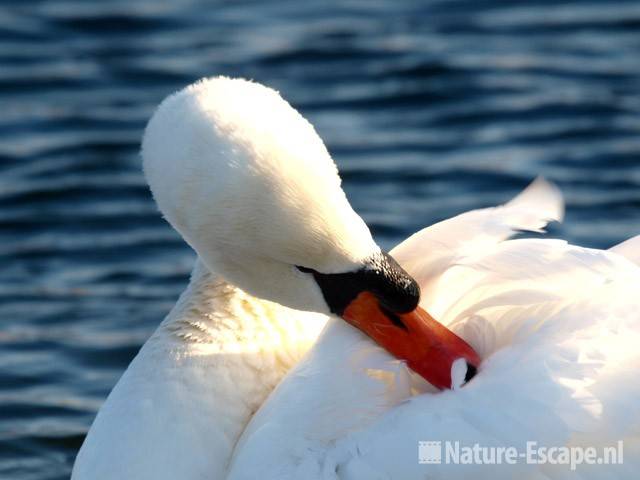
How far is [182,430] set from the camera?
5598 millimetres

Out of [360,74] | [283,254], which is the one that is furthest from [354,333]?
[360,74]

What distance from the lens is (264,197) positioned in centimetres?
508

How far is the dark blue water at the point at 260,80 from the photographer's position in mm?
8359

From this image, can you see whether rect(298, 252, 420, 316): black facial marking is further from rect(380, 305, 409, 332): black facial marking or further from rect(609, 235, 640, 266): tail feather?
rect(609, 235, 640, 266): tail feather

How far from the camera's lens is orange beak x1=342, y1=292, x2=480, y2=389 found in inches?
205

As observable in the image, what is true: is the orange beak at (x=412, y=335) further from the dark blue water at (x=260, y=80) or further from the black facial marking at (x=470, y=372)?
the dark blue water at (x=260, y=80)

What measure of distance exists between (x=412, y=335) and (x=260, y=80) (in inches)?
237

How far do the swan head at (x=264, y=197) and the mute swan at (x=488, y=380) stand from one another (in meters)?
0.24

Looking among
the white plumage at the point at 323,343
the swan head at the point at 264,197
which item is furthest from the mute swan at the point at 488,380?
the swan head at the point at 264,197

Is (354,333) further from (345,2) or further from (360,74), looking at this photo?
(345,2)

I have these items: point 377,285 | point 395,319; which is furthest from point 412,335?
point 377,285

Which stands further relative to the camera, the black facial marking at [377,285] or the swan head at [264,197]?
the black facial marking at [377,285]

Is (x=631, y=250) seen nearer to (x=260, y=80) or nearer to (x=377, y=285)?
(x=377, y=285)

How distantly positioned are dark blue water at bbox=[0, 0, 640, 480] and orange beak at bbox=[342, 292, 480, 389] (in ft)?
7.87
